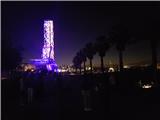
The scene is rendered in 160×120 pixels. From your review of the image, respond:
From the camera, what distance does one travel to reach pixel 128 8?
6.34 metres

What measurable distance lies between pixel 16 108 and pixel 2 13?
1.92m

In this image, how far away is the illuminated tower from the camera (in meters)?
6.28

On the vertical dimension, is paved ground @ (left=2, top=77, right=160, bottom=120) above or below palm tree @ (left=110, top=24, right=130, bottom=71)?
below

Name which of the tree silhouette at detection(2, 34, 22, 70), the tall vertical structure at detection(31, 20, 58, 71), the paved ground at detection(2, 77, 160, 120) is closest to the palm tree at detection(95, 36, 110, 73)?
the paved ground at detection(2, 77, 160, 120)

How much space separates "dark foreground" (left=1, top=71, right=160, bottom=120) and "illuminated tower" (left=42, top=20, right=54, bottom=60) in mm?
428

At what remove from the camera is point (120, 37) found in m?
7.14

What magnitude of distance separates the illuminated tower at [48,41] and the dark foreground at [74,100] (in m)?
0.43

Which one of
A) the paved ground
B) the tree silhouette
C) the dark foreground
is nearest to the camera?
the tree silhouette

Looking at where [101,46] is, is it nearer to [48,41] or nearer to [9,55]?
[48,41]

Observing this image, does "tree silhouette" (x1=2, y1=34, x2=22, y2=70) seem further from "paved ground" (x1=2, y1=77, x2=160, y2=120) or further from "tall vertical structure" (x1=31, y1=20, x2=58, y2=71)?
"paved ground" (x1=2, y1=77, x2=160, y2=120)

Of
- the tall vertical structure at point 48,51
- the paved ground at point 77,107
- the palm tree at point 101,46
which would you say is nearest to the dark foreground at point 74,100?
the paved ground at point 77,107

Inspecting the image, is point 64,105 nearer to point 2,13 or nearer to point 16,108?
point 16,108

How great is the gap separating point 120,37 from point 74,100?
1471 mm

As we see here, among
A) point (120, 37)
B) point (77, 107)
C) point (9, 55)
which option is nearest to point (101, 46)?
point (120, 37)
